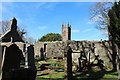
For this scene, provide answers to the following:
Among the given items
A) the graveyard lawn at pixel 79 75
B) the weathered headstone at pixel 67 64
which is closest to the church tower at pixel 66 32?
the graveyard lawn at pixel 79 75

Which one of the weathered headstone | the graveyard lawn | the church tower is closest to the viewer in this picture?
the weathered headstone

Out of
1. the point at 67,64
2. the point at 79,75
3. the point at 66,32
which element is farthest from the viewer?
the point at 66,32

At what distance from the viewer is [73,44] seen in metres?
20.3

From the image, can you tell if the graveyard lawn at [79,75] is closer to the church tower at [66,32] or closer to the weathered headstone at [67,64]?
the weathered headstone at [67,64]

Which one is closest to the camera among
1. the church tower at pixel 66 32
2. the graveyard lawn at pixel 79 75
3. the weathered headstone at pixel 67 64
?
the weathered headstone at pixel 67 64

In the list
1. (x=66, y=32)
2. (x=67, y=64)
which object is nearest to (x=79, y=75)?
(x=67, y=64)

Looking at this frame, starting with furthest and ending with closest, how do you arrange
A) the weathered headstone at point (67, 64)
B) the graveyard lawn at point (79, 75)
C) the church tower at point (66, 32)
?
the church tower at point (66, 32) → the graveyard lawn at point (79, 75) → the weathered headstone at point (67, 64)

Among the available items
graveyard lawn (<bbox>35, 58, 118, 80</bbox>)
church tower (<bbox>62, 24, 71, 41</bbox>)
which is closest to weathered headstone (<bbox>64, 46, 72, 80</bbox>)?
graveyard lawn (<bbox>35, 58, 118, 80</bbox>)

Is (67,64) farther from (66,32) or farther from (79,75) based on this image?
(66,32)

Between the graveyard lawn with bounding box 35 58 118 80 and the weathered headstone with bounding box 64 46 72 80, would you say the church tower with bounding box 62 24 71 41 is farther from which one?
the weathered headstone with bounding box 64 46 72 80

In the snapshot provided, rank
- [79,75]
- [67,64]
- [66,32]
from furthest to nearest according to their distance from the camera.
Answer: [66,32]
[79,75]
[67,64]

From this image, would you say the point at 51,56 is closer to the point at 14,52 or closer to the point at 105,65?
the point at 105,65

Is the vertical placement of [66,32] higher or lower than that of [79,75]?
higher

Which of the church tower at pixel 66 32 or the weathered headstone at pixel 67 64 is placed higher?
the church tower at pixel 66 32
